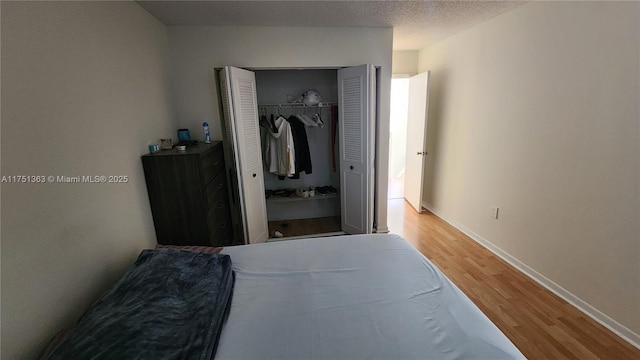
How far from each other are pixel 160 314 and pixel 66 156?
94cm

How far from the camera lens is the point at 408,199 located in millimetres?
4383

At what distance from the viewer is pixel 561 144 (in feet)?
6.73

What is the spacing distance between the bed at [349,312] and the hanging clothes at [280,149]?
176 centimetres

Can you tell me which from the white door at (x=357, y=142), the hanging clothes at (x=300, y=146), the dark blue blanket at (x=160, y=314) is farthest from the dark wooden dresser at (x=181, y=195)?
the white door at (x=357, y=142)

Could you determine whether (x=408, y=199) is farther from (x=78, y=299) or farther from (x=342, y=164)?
(x=78, y=299)

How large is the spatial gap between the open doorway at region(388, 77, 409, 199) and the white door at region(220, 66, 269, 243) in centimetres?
297

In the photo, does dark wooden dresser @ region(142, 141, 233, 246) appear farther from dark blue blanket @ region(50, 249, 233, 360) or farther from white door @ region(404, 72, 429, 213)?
white door @ region(404, 72, 429, 213)

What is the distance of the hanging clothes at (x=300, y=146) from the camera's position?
3.34 metres

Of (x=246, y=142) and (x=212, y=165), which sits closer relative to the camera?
(x=212, y=165)

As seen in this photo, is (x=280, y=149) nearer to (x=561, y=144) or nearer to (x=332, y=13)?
(x=332, y=13)

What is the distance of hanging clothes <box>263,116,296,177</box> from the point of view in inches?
128

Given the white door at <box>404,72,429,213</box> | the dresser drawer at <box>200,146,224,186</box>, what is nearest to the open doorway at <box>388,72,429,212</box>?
the white door at <box>404,72,429,213</box>

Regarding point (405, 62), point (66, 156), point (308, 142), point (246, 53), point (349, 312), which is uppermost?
point (405, 62)

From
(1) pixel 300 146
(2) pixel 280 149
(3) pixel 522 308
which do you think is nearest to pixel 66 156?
(2) pixel 280 149
